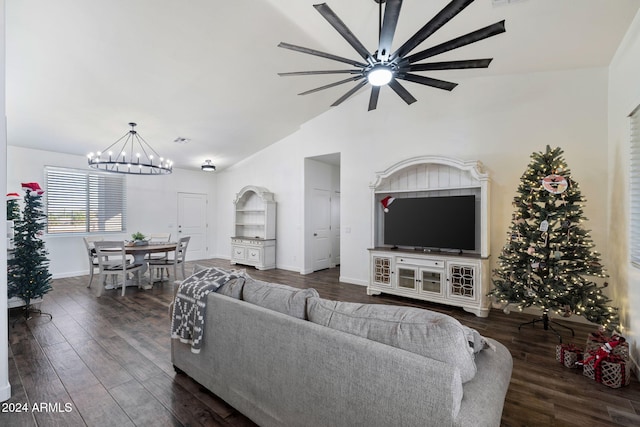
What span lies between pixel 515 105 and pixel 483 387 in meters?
4.19

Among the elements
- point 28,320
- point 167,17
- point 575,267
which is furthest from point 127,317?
point 575,267

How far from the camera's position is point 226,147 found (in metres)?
6.97

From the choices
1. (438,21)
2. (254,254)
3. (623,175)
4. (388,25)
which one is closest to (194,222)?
(254,254)

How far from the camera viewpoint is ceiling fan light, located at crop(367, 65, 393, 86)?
237 centimetres

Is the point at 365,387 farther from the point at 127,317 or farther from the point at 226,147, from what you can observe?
the point at 226,147

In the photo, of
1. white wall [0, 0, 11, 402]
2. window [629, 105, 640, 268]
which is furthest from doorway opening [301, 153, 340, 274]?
white wall [0, 0, 11, 402]

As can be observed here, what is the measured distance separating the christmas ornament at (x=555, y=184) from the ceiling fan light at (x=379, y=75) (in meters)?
2.18

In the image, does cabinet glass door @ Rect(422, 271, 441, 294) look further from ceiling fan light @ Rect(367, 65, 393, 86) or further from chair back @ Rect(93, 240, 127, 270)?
chair back @ Rect(93, 240, 127, 270)

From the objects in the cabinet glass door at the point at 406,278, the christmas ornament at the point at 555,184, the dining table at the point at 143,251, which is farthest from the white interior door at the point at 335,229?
the christmas ornament at the point at 555,184

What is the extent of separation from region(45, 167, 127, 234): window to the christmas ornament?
8.26m

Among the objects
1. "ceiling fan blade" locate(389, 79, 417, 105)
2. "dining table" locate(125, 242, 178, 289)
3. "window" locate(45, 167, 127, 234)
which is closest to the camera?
"ceiling fan blade" locate(389, 79, 417, 105)

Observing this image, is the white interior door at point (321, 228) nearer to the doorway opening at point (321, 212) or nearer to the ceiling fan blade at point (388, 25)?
the doorway opening at point (321, 212)

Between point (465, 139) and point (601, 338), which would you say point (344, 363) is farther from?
point (465, 139)

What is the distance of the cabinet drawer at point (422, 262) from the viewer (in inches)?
167
